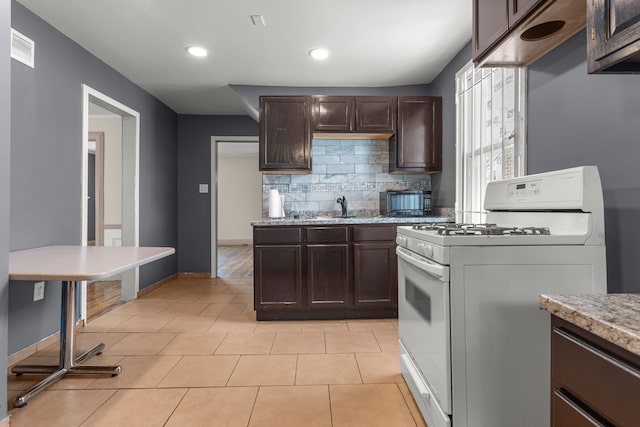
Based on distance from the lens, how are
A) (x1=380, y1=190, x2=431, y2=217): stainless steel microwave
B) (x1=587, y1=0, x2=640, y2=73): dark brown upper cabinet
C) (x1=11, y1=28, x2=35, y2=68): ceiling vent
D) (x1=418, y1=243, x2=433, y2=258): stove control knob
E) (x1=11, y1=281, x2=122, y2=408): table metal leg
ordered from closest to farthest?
(x1=587, y1=0, x2=640, y2=73): dark brown upper cabinet → (x1=418, y1=243, x2=433, y2=258): stove control knob → (x1=11, y1=281, x2=122, y2=408): table metal leg → (x1=11, y1=28, x2=35, y2=68): ceiling vent → (x1=380, y1=190, x2=431, y2=217): stainless steel microwave

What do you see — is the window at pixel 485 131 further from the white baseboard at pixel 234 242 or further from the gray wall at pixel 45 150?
the white baseboard at pixel 234 242

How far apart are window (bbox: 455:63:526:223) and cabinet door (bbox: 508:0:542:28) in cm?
67

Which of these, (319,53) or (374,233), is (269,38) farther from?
(374,233)

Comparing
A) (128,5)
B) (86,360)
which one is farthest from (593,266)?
(128,5)

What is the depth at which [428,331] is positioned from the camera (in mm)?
1531

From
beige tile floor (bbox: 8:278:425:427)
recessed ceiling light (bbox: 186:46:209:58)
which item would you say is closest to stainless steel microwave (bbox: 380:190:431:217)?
beige tile floor (bbox: 8:278:425:427)

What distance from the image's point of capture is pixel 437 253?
55.0 inches

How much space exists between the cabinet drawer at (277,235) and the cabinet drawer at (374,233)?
53 centimetres

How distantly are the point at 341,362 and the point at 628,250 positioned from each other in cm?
164

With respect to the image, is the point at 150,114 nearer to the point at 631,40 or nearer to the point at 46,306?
the point at 46,306

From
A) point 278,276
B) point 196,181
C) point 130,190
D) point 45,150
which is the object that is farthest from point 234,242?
point 45,150

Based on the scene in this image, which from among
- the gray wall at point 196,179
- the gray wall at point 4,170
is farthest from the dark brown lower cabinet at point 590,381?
the gray wall at point 196,179

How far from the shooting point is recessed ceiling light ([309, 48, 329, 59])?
3072 mm

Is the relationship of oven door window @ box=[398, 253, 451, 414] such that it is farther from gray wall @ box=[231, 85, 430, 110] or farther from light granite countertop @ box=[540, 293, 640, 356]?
gray wall @ box=[231, 85, 430, 110]
